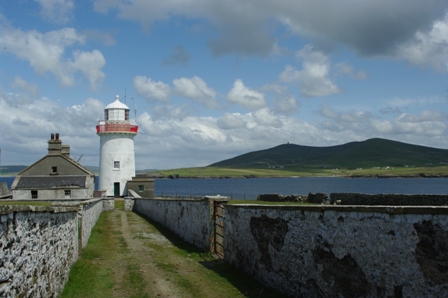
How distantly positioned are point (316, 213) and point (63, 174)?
1402 inches

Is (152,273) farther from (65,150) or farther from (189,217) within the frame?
(65,150)

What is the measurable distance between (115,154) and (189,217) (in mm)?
28347

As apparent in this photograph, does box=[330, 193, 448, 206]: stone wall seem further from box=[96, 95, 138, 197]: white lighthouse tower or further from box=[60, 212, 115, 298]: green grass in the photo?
box=[96, 95, 138, 197]: white lighthouse tower

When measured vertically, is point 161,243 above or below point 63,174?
below

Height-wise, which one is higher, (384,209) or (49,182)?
(49,182)

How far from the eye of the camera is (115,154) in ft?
153

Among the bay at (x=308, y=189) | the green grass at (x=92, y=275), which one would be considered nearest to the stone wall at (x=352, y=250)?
the green grass at (x=92, y=275)

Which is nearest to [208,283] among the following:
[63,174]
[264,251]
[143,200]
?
[264,251]

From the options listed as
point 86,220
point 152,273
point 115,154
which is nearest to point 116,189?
point 115,154

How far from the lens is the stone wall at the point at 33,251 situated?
20.7 feet

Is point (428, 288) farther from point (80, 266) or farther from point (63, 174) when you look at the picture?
point (63, 174)

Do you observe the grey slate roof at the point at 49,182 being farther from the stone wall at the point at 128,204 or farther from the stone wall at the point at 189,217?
the stone wall at the point at 189,217

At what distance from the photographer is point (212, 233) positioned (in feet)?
55.0

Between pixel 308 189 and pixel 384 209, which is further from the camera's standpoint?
pixel 308 189
